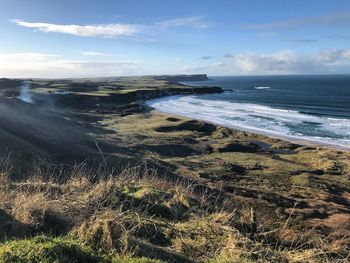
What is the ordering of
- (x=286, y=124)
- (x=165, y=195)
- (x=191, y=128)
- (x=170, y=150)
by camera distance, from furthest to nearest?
(x=286, y=124) → (x=191, y=128) → (x=170, y=150) → (x=165, y=195)

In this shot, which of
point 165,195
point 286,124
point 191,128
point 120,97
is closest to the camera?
point 165,195

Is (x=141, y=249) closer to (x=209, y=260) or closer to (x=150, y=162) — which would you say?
(x=209, y=260)

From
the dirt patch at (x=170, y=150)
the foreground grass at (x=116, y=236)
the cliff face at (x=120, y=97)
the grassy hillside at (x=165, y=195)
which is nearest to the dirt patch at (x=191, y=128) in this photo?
the grassy hillside at (x=165, y=195)

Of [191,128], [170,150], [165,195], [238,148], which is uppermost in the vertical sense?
[165,195]

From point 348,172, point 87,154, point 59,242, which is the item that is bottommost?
point 348,172

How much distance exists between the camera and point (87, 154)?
28516 mm

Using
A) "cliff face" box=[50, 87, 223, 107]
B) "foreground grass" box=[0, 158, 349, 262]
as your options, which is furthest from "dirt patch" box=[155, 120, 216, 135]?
"foreground grass" box=[0, 158, 349, 262]

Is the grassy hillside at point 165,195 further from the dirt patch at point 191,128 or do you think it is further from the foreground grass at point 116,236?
the dirt patch at point 191,128

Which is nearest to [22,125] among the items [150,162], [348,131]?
[150,162]

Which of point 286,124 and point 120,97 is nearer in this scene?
point 286,124

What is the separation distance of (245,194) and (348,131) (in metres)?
37.6

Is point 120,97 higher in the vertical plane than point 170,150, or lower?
higher

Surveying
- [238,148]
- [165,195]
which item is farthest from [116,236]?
[238,148]

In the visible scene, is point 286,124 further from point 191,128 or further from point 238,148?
point 238,148
